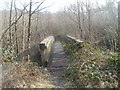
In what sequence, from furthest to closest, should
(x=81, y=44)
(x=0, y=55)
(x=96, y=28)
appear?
(x=96, y=28), (x=81, y=44), (x=0, y=55)

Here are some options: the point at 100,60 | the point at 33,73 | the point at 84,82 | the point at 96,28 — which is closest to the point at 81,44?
the point at 100,60

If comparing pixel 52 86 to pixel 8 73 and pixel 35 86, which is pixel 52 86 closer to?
pixel 35 86

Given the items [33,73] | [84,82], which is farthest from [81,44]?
[84,82]

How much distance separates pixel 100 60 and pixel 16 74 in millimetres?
3490

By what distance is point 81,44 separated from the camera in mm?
9492

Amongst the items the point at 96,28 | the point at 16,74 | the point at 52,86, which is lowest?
the point at 52,86

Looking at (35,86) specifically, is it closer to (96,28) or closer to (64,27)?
(96,28)

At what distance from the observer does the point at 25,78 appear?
5164 mm

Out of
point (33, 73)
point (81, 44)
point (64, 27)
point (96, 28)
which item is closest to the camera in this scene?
point (33, 73)

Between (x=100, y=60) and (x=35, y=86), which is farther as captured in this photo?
(x=100, y=60)

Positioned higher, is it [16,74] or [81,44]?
[81,44]

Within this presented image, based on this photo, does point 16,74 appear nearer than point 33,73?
Yes

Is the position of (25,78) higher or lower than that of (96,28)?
lower

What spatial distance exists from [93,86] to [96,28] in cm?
1985
